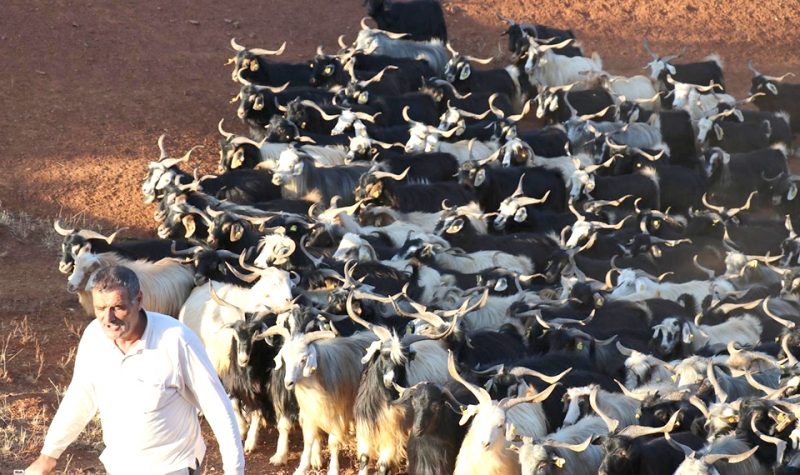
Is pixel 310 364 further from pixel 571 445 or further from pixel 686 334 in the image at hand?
pixel 686 334

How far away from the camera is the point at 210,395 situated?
5.04m

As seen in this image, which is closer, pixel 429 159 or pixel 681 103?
pixel 429 159

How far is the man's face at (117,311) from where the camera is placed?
16.0 feet

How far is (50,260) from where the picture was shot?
12391 mm

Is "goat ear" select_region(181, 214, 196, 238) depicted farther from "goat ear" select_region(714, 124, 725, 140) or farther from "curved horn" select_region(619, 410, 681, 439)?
"goat ear" select_region(714, 124, 725, 140)

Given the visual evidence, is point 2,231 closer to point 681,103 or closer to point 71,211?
point 71,211

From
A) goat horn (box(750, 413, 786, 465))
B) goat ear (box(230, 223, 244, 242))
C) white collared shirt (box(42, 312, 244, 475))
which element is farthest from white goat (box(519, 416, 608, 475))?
goat ear (box(230, 223, 244, 242))

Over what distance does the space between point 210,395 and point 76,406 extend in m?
0.63

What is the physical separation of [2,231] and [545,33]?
10471mm

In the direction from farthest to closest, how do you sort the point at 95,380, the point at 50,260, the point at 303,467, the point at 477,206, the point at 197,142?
the point at 197,142 → the point at 477,206 → the point at 50,260 → the point at 303,467 → the point at 95,380

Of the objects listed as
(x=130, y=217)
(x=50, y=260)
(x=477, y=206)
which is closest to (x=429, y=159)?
(x=477, y=206)

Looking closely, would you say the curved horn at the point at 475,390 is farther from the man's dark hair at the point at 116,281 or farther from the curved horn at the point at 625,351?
the man's dark hair at the point at 116,281

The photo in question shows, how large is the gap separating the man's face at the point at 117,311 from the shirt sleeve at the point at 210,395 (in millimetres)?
252

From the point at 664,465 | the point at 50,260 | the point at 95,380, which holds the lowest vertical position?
the point at 50,260
